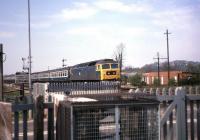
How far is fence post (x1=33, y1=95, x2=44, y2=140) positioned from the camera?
17.3 feet

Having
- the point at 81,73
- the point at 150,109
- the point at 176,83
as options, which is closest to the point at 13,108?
the point at 150,109

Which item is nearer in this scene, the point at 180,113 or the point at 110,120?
the point at 110,120

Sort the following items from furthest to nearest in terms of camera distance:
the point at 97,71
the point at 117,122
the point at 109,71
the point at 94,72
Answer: the point at 94,72, the point at 109,71, the point at 97,71, the point at 117,122

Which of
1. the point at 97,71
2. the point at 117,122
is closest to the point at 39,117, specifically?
the point at 117,122

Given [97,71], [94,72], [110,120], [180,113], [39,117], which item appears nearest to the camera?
[110,120]

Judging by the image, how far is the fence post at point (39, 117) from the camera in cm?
527

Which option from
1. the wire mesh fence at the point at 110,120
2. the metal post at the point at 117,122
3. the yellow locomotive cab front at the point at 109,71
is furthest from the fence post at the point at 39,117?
the yellow locomotive cab front at the point at 109,71

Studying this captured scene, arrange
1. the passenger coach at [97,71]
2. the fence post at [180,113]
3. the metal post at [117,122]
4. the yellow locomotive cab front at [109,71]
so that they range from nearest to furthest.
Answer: the metal post at [117,122]
the fence post at [180,113]
the yellow locomotive cab front at [109,71]
the passenger coach at [97,71]

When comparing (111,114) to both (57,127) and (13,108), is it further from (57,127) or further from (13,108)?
(13,108)

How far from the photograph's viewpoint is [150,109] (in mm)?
5020

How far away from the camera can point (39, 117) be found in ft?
17.5

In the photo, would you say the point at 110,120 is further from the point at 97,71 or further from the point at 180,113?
the point at 97,71

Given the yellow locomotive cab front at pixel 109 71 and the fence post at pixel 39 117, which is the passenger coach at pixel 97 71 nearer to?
the yellow locomotive cab front at pixel 109 71

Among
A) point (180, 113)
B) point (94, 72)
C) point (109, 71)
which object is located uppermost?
point (109, 71)
